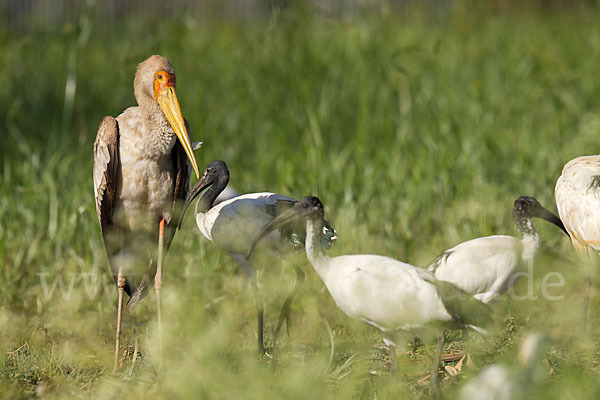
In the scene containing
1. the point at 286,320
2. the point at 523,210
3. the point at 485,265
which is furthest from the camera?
the point at 286,320

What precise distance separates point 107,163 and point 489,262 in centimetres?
197

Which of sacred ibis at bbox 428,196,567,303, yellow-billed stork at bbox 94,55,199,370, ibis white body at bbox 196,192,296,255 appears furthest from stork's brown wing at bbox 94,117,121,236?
sacred ibis at bbox 428,196,567,303

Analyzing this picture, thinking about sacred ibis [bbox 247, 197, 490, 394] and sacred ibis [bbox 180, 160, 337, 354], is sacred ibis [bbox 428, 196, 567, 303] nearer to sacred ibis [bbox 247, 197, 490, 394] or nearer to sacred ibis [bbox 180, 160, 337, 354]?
sacred ibis [bbox 247, 197, 490, 394]

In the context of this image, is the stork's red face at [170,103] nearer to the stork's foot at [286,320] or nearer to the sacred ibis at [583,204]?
the stork's foot at [286,320]

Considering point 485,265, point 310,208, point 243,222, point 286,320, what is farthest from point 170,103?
point 485,265

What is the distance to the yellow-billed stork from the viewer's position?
4.35 m

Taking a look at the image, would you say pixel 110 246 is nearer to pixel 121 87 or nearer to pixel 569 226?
pixel 569 226

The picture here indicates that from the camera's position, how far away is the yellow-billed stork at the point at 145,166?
14.3ft

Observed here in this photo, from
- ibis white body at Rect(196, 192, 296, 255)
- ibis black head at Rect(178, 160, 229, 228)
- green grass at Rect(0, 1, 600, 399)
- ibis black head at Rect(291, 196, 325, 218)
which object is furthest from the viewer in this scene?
ibis black head at Rect(178, 160, 229, 228)

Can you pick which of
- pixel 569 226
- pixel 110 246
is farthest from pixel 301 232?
pixel 569 226

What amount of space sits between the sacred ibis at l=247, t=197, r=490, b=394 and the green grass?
0.24 meters

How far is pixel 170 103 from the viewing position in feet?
14.1

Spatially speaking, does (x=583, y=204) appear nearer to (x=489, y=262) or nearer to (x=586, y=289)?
(x=586, y=289)

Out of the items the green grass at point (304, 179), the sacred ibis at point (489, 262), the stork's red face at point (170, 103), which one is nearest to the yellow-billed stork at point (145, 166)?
the stork's red face at point (170, 103)
